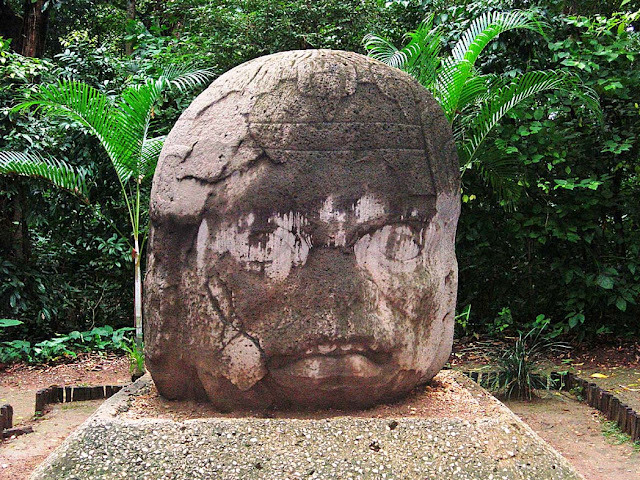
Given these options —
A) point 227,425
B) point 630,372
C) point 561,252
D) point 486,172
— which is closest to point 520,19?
point 486,172

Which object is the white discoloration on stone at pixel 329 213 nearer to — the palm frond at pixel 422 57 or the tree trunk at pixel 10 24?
the palm frond at pixel 422 57

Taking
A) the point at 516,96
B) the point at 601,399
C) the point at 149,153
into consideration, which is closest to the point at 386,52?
the point at 516,96

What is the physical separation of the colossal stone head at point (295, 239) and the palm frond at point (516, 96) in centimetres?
244

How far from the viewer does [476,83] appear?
543 centimetres

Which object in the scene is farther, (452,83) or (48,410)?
(452,83)

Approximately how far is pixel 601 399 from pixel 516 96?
2297mm

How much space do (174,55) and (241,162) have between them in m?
4.53

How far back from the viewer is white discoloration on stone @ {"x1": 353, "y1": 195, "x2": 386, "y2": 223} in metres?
3.08

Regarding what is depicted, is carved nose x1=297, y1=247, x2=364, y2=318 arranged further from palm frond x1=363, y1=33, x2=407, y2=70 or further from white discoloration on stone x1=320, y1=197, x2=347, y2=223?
palm frond x1=363, y1=33, x2=407, y2=70

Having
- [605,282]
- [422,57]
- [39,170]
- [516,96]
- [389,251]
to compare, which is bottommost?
[605,282]

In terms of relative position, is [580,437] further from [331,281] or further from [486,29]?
[486,29]

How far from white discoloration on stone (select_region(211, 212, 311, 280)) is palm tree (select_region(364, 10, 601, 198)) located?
8.94ft

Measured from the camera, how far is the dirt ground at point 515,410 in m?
3.84

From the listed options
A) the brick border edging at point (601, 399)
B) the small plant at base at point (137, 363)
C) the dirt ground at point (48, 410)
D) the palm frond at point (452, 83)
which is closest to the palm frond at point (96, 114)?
the small plant at base at point (137, 363)
